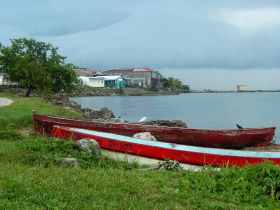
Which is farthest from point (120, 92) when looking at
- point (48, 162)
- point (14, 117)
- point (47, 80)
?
point (48, 162)

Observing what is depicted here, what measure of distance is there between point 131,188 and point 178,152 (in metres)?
6.22

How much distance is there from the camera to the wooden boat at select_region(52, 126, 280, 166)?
39.3 feet

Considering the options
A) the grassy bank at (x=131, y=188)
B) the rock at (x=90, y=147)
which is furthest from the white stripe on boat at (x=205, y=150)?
the grassy bank at (x=131, y=188)

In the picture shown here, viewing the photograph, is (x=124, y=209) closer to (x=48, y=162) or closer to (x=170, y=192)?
(x=170, y=192)

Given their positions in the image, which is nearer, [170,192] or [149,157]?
[170,192]

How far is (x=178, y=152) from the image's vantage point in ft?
41.5

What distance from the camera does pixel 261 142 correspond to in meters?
17.8

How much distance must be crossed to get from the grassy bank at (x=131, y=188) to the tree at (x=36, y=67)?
35996 mm

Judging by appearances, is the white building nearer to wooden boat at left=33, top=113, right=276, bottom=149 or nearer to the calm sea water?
the calm sea water

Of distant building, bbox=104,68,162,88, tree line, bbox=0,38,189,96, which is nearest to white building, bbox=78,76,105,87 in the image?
distant building, bbox=104,68,162,88

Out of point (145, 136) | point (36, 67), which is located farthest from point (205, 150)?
point (36, 67)

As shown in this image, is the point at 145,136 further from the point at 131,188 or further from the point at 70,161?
the point at 131,188

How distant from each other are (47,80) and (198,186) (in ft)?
124

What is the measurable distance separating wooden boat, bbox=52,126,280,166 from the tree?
99.9 feet
